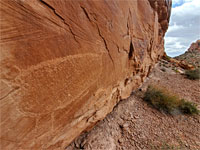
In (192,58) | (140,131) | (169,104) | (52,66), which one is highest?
(52,66)

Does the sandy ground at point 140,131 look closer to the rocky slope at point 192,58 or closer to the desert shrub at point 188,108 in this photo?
the desert shrub at point 188,108

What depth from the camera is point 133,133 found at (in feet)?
5.18

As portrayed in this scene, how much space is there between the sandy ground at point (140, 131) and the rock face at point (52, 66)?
0.29m

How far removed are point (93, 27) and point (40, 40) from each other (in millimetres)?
613

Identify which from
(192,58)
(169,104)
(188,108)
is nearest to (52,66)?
(169,104)

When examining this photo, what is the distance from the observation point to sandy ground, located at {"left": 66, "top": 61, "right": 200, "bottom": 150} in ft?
4.54

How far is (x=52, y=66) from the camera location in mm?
794

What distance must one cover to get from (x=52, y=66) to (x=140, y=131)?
1857mm

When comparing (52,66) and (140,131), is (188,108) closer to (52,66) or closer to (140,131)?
(140,131)

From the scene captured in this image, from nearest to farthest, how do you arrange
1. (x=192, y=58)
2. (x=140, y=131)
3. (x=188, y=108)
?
(x=140, y=131) → (x=188, y=108) → (x=192, y=58)

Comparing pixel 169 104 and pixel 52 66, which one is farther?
pixel 169 104

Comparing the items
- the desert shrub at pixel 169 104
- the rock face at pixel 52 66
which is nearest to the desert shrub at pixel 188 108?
the desert shrub at pixel 169 104

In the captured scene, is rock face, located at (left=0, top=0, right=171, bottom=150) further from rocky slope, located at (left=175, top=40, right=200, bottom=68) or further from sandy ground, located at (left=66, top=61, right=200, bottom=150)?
rocky slope, located at (left=175, top=40, right=200, bottom=68)

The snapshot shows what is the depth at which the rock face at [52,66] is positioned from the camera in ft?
2.02
